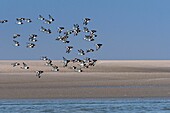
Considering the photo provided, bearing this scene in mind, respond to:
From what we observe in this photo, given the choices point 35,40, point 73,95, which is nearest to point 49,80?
point 73,95

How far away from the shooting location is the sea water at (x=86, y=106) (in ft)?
94.8

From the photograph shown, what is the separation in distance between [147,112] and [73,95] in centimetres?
841

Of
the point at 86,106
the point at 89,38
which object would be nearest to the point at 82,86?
the point at 86,106

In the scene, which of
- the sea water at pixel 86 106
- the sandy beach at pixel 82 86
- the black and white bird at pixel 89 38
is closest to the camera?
the black and white bird at pixel 89 38

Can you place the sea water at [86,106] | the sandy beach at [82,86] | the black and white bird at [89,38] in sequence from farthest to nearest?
the sandy beach at [82,86]
the sea water at [86,106]
the black and white bird at [89,38]

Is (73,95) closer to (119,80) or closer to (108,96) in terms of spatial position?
(108,96)

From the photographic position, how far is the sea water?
2891 cm

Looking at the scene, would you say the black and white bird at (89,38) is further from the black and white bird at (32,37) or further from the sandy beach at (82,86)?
the sandy beach at (82,86)

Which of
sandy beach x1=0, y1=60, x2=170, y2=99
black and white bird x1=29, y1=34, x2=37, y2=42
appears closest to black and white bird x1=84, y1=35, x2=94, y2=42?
black and white bird x1=29, y1=34, x2=37, y2=42

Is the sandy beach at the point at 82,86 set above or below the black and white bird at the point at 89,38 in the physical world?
below

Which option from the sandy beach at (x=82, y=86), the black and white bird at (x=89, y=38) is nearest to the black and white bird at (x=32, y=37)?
the black and white bird at (x=89, y=38)

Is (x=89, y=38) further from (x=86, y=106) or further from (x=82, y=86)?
(x=82, y=86)

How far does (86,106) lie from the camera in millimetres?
30578

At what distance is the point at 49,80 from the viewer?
46.2 m
